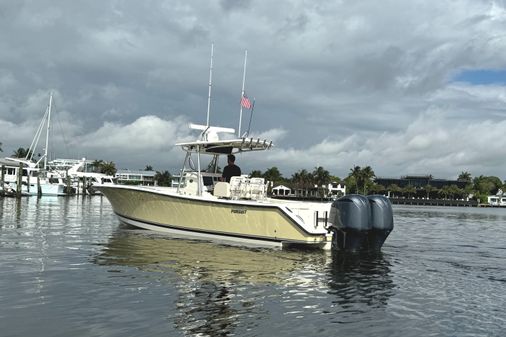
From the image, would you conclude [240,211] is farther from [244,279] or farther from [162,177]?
[162,177]

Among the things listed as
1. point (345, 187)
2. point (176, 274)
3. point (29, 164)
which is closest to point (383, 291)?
point (176, 274)

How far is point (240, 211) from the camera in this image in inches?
679

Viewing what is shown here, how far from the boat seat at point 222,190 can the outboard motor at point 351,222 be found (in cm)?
452

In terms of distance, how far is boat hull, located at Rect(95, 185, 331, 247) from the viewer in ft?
53.5

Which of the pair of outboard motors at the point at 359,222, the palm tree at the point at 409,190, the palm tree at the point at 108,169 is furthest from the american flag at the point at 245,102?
the palm tree at the point at 409,190

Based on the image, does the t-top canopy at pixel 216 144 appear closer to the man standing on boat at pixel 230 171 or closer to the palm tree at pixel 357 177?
the man standing on boat at pixel 230 171

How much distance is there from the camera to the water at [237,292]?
25.7ft

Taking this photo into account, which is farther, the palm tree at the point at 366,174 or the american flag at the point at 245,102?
the palm tree at the point at 366,174

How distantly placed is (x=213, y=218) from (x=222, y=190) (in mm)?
1107

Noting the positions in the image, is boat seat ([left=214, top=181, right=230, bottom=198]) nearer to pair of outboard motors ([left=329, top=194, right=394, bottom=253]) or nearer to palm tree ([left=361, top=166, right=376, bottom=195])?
pair of outboard motors ([left=329, top=194, right=394, bottom=253])

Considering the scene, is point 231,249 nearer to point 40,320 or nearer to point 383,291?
point 383,291

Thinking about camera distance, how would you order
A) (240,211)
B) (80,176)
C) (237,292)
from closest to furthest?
1. (237,292)
2. (240,211)
3. (80,176)

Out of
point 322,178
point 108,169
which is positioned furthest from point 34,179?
point 322,178

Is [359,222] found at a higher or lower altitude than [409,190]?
lower
